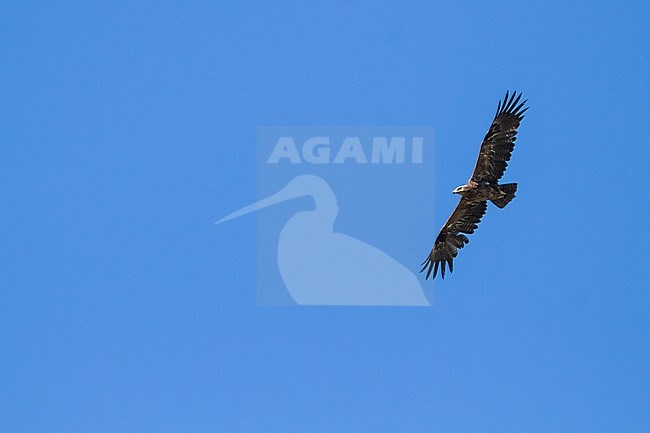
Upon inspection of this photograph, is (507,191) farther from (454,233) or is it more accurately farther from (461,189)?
(454,233)

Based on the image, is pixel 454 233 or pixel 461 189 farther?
pixel 454 233

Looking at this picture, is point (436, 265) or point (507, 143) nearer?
point (507, 143)

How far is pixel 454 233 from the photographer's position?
27703 millimetres

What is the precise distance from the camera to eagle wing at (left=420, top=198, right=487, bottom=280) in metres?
26.8

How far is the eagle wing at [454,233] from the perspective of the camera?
88.0 ft

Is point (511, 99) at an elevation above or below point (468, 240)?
Result: above

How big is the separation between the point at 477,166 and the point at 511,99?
5.14ft

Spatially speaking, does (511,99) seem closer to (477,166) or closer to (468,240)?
(477,166)

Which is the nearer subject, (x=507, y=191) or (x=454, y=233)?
(x=507, y=191)

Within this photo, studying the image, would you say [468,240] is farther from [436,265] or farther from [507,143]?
[507,143]

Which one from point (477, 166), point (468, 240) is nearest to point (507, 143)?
point (477, 166)

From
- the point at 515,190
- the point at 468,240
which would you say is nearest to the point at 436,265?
the point at 468,240

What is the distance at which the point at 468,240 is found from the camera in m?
27.6

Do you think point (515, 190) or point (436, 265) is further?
point (436, 265)
